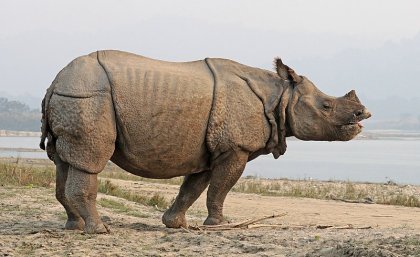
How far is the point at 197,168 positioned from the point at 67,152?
61.7 inches

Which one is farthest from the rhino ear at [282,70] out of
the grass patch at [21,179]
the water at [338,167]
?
the water at [338,167]

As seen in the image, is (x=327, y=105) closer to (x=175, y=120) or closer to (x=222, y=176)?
(x=222, y=176)

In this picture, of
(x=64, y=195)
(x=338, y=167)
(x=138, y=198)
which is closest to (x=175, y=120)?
(x=64, y=195)

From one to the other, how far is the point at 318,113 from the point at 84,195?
2.96 m

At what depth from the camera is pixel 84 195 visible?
842 centimetres

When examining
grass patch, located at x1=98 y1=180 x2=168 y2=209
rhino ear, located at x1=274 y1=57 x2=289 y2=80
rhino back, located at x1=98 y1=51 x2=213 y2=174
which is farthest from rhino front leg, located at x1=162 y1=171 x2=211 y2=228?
grass patch, located at x1=98 y1=180 x2=168 y2=209

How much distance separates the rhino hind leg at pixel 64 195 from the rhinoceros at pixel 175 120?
Answer: 0.01 metres

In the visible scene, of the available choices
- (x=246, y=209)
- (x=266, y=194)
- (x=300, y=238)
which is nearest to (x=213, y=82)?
(x=300, y=238)

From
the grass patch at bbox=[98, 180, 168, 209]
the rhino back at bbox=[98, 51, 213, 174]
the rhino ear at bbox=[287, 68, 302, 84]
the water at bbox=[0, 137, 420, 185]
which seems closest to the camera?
the rhino back at bbox=[98, 51, 213, 174]

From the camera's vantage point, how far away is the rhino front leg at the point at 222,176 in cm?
888

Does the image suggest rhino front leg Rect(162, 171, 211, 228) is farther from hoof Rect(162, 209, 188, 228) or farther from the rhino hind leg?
the rhino hind leg

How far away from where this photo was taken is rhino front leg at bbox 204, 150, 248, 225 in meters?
8.88

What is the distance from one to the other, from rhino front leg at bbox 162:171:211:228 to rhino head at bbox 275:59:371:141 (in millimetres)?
1220

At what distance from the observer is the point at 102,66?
8.62 metres
